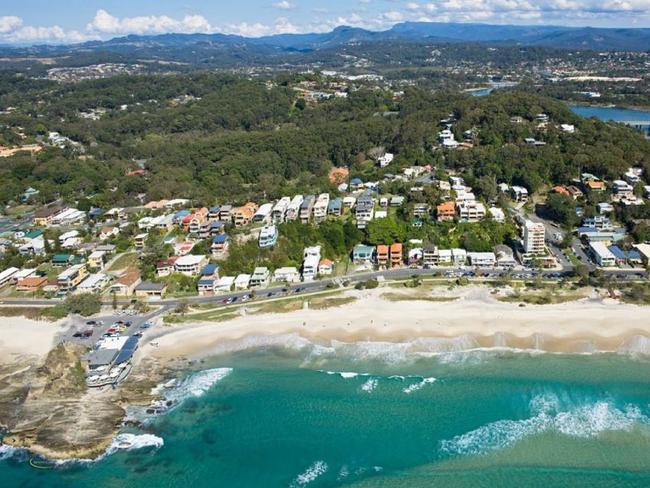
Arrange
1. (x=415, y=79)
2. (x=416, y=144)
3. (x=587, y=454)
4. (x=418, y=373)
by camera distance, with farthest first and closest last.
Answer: (x=415, y=79) < (x=416, y=144) < (x=418, y=373) < (x=587, y=454)

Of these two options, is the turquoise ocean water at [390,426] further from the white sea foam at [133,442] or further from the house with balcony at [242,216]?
the house with balcony at [242,216]

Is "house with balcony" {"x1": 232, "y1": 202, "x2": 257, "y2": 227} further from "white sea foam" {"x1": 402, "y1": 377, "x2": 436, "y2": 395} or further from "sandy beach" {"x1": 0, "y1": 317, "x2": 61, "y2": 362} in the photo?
"white sea foam" {"x1": 402, "y1": 377, "x2": 436, "y2": 395}

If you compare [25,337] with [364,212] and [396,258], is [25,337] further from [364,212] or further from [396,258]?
[364,212]

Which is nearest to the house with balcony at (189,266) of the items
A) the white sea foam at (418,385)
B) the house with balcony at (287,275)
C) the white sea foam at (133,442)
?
the house with balcony at (287,275)

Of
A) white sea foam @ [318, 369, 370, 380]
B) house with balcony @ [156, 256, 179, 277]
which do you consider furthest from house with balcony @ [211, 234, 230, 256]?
white sea foam @ [318, 369, 370, 380]

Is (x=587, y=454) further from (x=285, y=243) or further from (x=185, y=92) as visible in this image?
(x=185, y=92)

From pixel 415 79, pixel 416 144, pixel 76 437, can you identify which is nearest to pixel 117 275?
pixel 76 437
